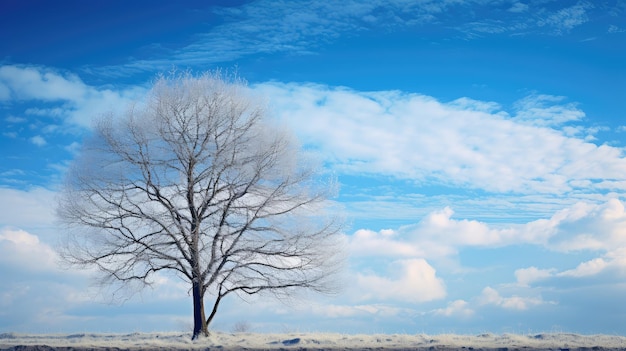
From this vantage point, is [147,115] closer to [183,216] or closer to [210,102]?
[210,102]

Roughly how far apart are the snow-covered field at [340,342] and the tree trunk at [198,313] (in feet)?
1.24

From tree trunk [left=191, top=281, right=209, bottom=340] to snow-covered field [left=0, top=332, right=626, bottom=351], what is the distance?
378 millimetres

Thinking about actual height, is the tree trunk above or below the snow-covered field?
above

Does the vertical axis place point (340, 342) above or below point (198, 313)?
below

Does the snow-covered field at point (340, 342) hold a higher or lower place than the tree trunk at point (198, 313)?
lower

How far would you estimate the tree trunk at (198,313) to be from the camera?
2336 centimetres

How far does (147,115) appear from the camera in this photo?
78.7 feet

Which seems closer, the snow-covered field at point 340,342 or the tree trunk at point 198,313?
the snow-covered field at point 340,342

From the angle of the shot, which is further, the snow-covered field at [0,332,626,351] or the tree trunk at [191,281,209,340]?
the tree trunk at [191,281,209,340]

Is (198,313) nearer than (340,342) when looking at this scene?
No

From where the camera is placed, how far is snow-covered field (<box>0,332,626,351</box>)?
2008 cm

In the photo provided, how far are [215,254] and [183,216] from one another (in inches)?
73.7

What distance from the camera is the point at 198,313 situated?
2353 cm

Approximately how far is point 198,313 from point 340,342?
5519mm
